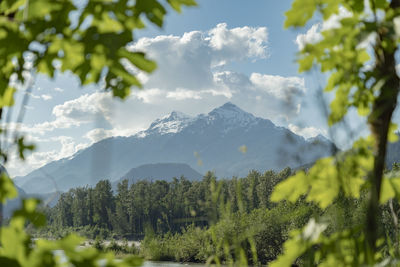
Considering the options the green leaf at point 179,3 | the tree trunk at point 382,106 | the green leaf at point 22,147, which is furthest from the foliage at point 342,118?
the green leaf at point 22,147

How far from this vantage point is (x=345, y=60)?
3.51 ft

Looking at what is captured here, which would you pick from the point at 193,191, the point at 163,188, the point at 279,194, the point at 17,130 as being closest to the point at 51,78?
the point at 17,130

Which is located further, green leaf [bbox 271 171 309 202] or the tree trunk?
green leaf [bbox 271 171 309 202]

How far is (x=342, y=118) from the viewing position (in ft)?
3.21

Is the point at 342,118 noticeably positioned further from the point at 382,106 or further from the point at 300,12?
the point at 300,12

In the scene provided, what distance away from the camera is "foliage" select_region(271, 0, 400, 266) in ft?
3.05

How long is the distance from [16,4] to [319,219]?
98cm

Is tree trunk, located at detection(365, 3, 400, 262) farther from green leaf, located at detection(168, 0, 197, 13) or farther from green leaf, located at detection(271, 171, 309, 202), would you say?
green leaf, located at detection(168, 0, 197, 13)

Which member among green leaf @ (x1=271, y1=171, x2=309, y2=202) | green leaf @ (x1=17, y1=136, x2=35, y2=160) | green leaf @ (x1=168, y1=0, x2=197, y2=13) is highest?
green leaf @ (x1=168, y1=0, x2=197, y2=13)

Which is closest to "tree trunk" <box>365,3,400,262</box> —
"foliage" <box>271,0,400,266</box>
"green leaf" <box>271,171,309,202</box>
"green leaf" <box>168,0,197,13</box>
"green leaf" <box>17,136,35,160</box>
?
"foliage" <box>271,0,400,266</box>

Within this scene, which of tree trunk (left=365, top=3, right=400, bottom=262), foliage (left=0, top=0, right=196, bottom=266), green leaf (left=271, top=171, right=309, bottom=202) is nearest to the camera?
foliage (left=0, top=0, right=196, bottom=266)

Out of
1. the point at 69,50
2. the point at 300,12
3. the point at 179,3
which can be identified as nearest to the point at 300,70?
the point at 300,12

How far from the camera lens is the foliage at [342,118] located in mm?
930

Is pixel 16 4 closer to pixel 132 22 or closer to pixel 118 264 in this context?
pixel 132 22
